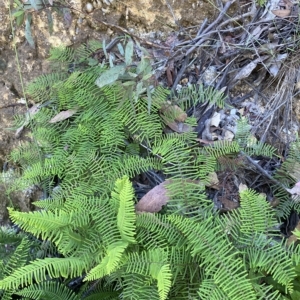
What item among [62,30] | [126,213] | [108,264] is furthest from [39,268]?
[62,30]

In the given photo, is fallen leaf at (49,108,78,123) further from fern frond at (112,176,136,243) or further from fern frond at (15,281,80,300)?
fern frond at (15,281,80,300)

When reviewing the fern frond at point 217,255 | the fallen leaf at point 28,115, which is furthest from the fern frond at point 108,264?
the fallen leaf at point 28,115

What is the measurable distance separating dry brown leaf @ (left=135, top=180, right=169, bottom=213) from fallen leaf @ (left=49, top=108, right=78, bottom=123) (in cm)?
69

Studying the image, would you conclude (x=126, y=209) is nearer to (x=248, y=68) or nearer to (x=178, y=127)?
(x=178, y=127)

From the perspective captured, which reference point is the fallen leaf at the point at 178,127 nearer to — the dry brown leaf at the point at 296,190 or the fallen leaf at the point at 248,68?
the fallen leaf at the point at 248,68

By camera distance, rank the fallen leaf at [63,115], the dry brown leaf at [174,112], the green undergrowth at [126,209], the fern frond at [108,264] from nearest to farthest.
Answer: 1. the fern frond at [108,264]
2. the green undergrowth at [126,209]
3. the dry brown leaf at [174,112]
4. the fallen leaf at [63,115]

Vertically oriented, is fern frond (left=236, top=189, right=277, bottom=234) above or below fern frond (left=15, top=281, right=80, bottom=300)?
above

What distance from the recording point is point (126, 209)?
6.07ft

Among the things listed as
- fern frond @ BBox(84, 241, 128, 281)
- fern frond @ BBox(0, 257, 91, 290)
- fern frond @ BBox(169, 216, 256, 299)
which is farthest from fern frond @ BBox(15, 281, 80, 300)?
fern frond @ BBox(169, 216, 256, 299)

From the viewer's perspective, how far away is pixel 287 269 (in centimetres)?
176

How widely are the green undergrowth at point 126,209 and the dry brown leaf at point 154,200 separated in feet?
0.15

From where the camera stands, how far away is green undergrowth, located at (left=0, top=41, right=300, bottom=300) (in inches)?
71.6

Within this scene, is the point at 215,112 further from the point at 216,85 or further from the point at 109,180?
the point at 109,180

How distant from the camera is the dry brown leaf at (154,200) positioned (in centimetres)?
205
